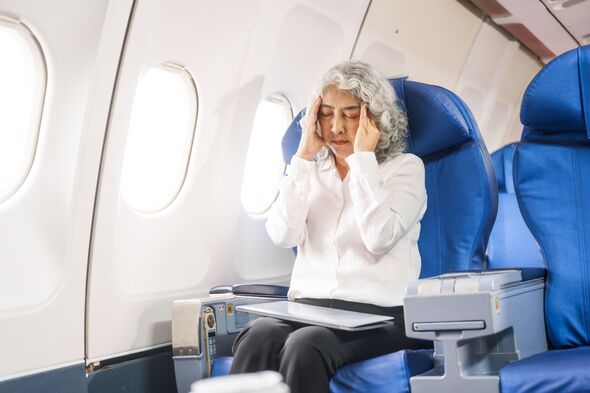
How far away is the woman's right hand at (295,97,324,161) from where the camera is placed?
2.70 m

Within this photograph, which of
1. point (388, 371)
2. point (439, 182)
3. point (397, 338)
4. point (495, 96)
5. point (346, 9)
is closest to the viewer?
point (388, 371)

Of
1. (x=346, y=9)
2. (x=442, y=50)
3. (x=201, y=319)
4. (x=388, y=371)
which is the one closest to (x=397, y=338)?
(x=388, y=371)

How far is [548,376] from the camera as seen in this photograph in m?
1.76

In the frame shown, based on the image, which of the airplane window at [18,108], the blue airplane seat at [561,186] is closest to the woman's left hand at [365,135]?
the blue airplane seat at [561,186]

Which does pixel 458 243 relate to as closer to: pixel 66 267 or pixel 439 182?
pixel 439 182

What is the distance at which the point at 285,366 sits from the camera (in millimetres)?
2047

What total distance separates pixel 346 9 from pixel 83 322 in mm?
2340

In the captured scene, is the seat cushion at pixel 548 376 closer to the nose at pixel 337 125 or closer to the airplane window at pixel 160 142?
the nose at pixel 337 125

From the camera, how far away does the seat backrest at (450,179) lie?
2.45m

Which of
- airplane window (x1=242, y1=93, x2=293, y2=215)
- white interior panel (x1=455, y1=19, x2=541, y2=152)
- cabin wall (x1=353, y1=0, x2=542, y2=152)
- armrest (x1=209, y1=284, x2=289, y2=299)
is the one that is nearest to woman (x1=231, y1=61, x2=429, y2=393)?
armrest (x1=209, y1=284, x2=289, y2=299)

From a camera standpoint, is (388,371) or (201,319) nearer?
(388,371)

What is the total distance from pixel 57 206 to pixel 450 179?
159 cm

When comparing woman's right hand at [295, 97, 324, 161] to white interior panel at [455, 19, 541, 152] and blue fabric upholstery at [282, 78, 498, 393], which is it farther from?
white interior panel at [455, 19, 541, 152]

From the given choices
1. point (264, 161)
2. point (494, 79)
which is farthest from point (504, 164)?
point (494, 79)
